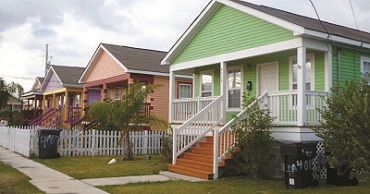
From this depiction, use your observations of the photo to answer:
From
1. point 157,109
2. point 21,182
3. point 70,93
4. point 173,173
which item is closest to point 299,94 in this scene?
point 173,173

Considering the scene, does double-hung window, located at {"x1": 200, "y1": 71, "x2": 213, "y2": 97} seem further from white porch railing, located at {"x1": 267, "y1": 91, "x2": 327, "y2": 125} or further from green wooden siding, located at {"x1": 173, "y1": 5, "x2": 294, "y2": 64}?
white porch railing, located at {"x1": 267, "y1": 91, "x2": 327, "y2": 125}

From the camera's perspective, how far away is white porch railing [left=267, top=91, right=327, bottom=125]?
38.5 feet

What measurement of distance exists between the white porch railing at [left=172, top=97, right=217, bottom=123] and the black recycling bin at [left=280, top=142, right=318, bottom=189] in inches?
211

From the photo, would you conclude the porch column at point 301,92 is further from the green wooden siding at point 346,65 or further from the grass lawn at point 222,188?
the grass lawn at point 222,188

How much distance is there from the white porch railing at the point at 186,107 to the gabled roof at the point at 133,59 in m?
→ 5.68

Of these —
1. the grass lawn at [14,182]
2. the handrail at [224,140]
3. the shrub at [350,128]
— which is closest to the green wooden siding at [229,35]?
the handrail at [224,140]

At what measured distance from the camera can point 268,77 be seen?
587 inches

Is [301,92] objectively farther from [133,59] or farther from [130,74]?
[133,59]

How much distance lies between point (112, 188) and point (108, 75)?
1617cm

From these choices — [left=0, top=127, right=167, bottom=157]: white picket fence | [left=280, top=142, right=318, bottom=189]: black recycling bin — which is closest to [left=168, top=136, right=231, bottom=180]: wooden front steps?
[left=280, top=142, right=318, bottom=189]: black recycling bin

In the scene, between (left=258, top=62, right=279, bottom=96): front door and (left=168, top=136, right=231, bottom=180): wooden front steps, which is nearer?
(left=168, top=136, right=231, bottom=180): wooden front steps

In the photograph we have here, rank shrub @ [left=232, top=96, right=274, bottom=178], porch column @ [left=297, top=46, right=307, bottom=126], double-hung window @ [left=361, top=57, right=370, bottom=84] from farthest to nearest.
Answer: double-hung window @ [left=361, top=57, right=370, bottom=84] < porch column @ [left=297, top=46, right=307, bottom=126] < shrub @ [left=232, top=96, right=274, bottom=178]

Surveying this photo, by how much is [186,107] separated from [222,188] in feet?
23.5

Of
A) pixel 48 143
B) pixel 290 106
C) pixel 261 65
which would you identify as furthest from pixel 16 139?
pixel 290 106
